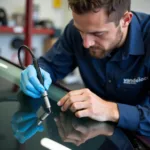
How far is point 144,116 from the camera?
806 mm

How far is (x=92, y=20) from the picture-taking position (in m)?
0.80

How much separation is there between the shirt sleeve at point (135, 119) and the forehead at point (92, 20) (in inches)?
10.8

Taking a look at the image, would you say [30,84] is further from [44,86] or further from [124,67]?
[124,67]

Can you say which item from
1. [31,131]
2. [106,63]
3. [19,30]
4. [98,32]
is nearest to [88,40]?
[98,32]

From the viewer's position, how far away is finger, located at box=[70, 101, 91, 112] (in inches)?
28.3

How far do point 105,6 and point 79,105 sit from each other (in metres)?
0.33

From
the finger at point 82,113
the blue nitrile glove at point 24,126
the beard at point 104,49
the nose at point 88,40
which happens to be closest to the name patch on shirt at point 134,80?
the beard at point 104,49

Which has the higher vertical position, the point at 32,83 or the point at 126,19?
the point at 126,19

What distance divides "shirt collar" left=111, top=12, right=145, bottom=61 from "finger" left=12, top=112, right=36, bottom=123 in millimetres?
455

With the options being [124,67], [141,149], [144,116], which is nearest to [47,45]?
[124,67]

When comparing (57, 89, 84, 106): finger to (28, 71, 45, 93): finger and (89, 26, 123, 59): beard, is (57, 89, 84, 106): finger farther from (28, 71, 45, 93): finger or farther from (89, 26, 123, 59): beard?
(89, 26, 123, 59): beard

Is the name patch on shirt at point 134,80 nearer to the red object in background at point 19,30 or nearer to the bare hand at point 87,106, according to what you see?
the bare hand at point 87,106

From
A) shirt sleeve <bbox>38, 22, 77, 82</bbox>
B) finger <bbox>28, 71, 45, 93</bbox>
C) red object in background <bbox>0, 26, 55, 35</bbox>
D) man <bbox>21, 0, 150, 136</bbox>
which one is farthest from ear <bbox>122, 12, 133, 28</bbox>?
red object in background <bbox>0, 26, 55, 35</bbox>

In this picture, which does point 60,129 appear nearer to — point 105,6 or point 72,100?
point 72,100
